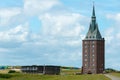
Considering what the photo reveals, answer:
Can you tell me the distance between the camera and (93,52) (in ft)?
574

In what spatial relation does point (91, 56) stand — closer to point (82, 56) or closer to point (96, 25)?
point (82, 56)

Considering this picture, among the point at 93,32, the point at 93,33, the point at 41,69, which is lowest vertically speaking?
the point at 41,69

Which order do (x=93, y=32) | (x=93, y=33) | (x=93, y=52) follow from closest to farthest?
(x=93, y=52)
(x=93, y=32)
(x=93, y=33)

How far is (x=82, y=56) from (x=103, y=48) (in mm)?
11629

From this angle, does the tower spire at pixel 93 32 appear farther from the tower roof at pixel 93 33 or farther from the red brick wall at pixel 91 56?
the red brick wall at pixel 91 56

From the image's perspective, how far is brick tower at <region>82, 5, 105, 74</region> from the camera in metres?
174

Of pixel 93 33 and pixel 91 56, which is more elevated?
pixel 93 33

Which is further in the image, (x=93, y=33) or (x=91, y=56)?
(x=93, y=33)

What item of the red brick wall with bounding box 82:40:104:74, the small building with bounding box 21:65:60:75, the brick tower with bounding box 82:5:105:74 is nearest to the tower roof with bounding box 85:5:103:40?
the brick tower with bounding box 82:5:105:74

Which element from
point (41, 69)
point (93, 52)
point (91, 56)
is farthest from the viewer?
point (93, 52)

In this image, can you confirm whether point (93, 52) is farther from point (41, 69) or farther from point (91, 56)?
point (41, 69)

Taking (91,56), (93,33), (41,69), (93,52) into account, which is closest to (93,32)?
Answer: (93,33)

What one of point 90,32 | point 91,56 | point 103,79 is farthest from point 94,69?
point 103,79

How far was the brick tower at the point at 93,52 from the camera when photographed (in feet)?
571
